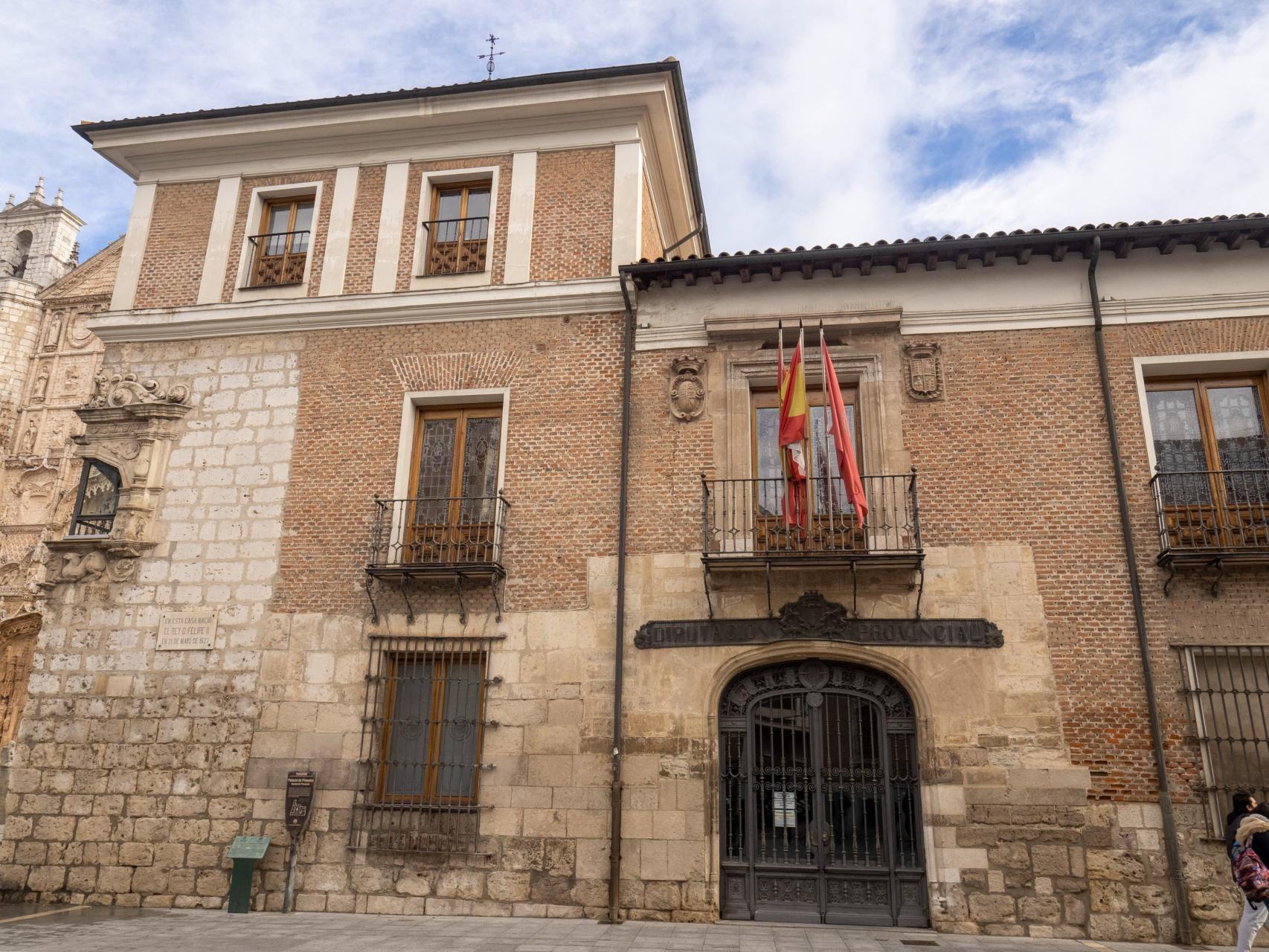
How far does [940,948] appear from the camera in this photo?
877 centimetres

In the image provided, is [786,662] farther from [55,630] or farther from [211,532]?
[55,630]

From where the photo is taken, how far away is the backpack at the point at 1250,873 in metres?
8.01

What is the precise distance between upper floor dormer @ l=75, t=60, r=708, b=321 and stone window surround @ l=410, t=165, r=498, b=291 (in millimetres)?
21

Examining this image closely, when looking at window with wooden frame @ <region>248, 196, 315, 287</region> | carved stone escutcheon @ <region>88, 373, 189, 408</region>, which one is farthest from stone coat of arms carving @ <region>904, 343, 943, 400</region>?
carved stone escutcheon @ <region>88, 373, 189, 408</region>

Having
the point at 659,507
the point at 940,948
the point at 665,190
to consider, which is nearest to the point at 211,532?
the point at 659,507

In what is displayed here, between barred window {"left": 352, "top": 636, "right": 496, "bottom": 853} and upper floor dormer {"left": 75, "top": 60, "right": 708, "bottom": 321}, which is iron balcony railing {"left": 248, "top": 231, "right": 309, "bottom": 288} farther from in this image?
barred window {"left": 352, "top": 636, "right": 496, "bottom": 853}

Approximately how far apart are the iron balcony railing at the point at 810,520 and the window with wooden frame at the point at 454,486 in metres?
2.72

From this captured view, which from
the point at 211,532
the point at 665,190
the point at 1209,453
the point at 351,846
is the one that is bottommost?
the point at 351,846

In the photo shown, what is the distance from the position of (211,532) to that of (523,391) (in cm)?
451

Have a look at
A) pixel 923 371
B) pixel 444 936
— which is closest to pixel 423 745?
pixel 444 936

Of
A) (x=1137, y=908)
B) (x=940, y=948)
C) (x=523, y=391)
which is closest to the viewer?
(x=940, y=948)

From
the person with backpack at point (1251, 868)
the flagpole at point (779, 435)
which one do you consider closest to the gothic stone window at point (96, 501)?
the flagpole at point (779, 435)

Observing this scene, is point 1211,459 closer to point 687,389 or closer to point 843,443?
point 843,443

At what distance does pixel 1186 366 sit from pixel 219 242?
13038mm
